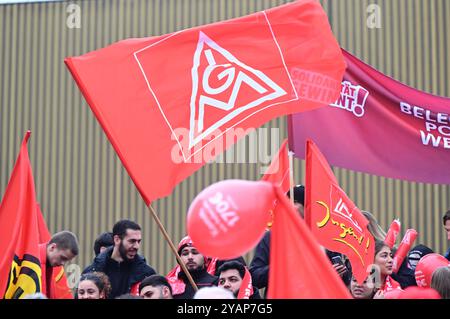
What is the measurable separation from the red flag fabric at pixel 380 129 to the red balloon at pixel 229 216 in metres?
3.30

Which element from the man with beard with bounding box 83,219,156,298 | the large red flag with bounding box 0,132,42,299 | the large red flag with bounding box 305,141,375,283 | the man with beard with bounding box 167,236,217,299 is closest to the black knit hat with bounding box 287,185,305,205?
the large red flag with bounding box 305,141,375,283

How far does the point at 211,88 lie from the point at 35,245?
4.75ft

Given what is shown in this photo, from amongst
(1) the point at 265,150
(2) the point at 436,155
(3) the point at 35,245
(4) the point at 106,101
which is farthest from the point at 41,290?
(1) the point at 265,150

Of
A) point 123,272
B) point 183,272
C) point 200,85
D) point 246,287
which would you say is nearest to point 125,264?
point 123,272

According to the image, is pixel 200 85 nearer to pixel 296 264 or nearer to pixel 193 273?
pixel 193 273

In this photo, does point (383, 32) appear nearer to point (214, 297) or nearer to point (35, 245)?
point (35, 245)

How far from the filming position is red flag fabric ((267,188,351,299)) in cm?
379

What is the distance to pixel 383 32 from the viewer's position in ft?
44.2

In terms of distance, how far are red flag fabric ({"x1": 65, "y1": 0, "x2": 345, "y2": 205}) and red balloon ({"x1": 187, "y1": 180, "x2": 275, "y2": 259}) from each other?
1.56 metres

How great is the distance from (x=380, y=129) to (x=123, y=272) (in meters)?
2.26

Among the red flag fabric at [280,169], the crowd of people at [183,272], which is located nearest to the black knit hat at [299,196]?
the crowd of people at [183,272]

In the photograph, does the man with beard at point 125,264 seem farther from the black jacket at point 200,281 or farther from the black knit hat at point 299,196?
the black knit hat at point 299,196

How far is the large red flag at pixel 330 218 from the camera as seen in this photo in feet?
21.3

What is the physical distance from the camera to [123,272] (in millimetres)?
6891
